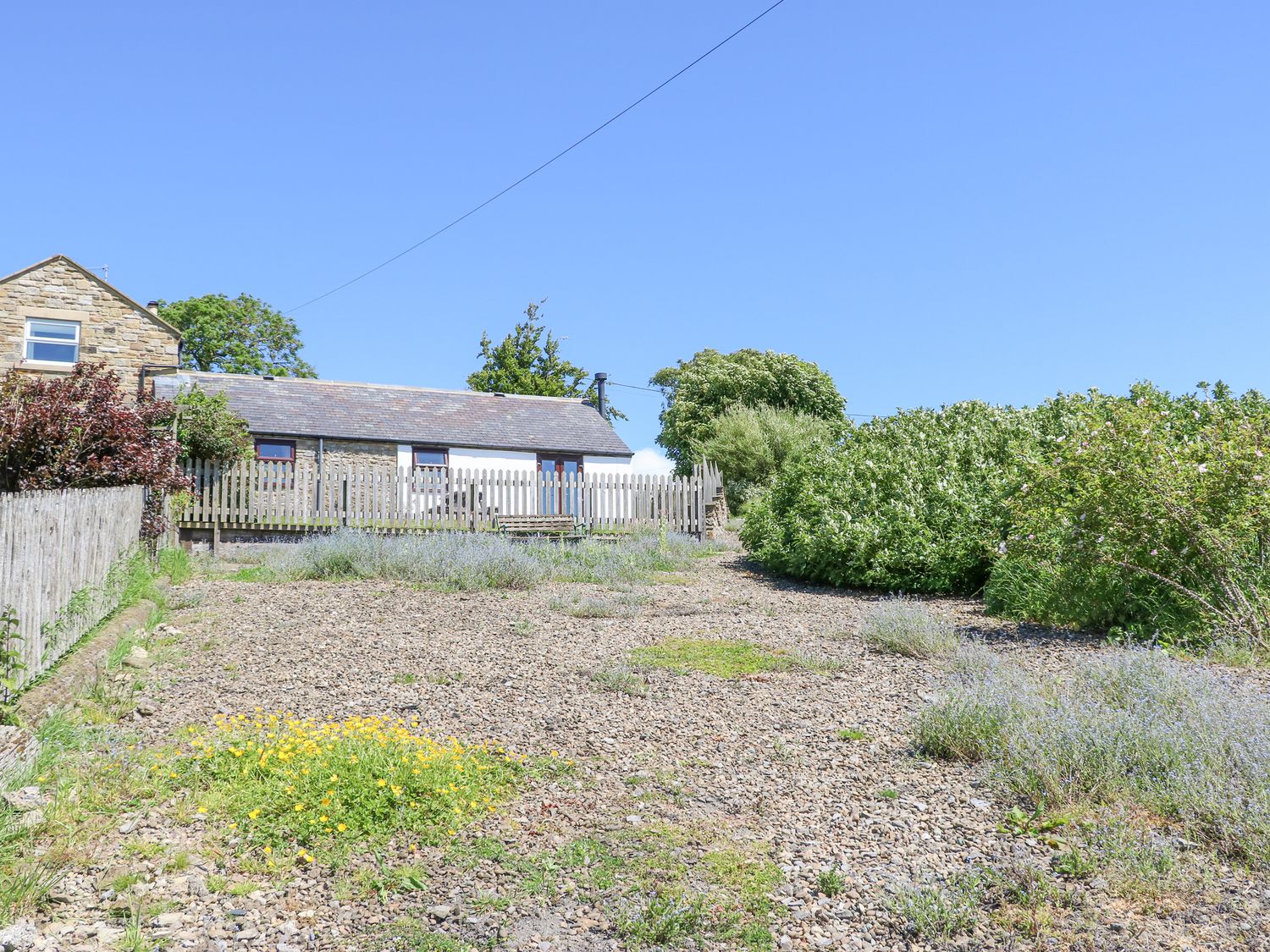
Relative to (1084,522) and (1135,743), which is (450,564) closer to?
(1084,522)

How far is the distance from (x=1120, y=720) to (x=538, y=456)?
25347mm

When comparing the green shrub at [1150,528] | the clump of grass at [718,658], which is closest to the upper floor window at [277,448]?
the clump of grass at [718,658]

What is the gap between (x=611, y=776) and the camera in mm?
4773

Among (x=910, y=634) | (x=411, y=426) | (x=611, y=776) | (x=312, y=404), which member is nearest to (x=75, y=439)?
(x=611, y=776)

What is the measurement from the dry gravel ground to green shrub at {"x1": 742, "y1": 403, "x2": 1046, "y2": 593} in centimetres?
203

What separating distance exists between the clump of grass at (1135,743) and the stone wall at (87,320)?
23958mm

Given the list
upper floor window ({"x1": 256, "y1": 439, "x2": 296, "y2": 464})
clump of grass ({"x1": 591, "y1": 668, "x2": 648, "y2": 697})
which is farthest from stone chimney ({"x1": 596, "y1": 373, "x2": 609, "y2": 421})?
clump of grass ({"x1": 591, "y1": 668, "x2": 648, "y2": 697})

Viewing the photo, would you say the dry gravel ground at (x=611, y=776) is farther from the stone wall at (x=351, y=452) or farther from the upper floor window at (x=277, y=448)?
the upper floor window at (x=277, y=448)

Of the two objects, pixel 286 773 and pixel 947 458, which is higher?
pixel 947 458

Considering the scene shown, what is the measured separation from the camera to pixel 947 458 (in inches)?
503

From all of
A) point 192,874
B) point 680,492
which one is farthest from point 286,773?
point 680,492

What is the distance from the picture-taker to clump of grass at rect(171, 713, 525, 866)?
406cm

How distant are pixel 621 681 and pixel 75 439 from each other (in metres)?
9.38

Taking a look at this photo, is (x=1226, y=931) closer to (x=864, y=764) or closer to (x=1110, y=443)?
(x=864, y=764)
